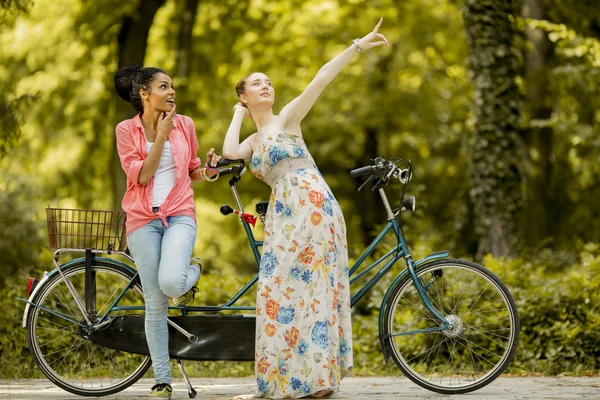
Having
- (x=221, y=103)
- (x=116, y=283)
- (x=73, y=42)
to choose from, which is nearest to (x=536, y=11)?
(x=221, y=103)

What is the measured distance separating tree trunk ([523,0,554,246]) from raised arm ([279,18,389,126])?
9.29 m

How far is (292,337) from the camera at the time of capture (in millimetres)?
4785

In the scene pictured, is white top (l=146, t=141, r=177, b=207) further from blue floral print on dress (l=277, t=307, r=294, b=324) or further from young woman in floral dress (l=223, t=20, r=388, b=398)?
blue floral print on dress (l=277, t=307, r=294, b=324)

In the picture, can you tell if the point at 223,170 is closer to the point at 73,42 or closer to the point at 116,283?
the point at 116,283

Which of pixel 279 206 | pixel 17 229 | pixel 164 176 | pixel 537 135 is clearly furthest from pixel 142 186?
pixel 537 135

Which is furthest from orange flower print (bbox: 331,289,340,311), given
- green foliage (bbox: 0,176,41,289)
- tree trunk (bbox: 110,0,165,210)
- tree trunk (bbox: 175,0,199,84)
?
tree trunk (bbox: 175,0,199,84)

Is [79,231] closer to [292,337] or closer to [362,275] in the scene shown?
[292,337]

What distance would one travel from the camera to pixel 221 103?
56.0 ft

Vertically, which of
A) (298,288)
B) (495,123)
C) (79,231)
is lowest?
(298,288)

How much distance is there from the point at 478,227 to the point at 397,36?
24.9ft

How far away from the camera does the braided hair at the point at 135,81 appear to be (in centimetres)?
500

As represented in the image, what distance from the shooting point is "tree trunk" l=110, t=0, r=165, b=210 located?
11.9 meters

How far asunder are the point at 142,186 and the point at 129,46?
25.0 ft

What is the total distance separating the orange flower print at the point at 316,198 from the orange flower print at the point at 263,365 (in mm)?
903
